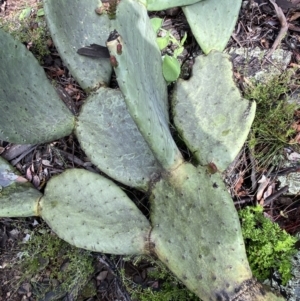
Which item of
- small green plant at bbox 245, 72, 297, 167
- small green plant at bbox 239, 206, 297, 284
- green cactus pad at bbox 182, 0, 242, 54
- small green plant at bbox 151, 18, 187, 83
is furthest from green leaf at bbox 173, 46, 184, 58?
small green plant at bbox 239, 206, 297, 284

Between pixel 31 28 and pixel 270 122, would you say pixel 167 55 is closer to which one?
pixel 270 122

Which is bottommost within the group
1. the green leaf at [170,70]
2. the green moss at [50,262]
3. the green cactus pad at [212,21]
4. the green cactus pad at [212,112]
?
the green moss at [50,262]

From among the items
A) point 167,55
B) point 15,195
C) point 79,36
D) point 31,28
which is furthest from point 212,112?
point 31,28

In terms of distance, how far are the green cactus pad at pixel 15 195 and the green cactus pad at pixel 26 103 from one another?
25cm

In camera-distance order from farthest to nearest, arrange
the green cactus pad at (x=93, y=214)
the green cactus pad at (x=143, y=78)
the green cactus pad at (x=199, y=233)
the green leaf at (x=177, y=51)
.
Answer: the green leaf at (x=177, y=51), the green cactus pad at (x=93, y=214), the green cactus pad at (x=199, y=233), the green cactus pad at (x=143, y=78)

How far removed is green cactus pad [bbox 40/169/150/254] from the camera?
177 cm

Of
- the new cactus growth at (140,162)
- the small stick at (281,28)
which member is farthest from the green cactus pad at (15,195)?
the small stick at (281,28)

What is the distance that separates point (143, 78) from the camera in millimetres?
1669

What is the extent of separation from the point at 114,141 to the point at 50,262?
2.41 feet

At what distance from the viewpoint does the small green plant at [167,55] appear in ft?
6.75

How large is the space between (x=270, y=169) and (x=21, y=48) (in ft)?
4.10

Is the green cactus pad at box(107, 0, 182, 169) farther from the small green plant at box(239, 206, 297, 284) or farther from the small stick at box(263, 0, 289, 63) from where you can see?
the small stick at box(263, 0, 289, 63)

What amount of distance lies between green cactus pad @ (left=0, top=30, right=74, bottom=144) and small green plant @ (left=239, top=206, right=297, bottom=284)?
90 cm

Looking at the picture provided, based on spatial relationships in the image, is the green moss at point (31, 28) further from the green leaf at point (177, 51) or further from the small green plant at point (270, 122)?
the small green plant at point (270, 122)
